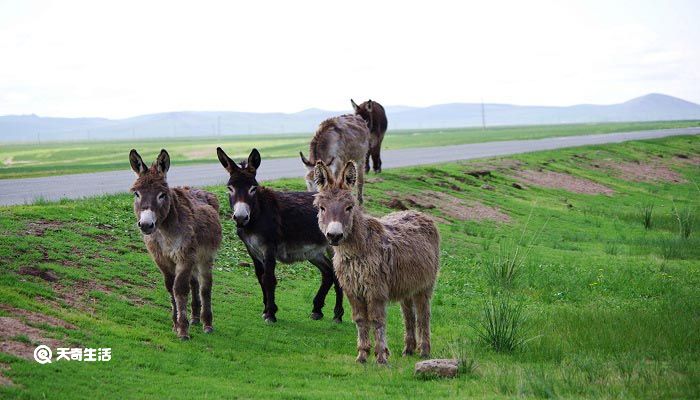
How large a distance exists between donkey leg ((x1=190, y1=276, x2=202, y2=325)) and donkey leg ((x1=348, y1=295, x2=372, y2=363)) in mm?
3067

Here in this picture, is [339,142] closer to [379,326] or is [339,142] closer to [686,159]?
[379,326]

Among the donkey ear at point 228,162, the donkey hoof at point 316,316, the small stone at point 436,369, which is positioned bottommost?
the donkey hoof at point 316,316

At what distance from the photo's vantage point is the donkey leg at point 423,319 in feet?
36.9

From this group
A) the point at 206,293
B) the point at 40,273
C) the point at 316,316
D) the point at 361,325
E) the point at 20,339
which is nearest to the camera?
the point at 20,339

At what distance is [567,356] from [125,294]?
6919 millimetres

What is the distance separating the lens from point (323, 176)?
1054 cm

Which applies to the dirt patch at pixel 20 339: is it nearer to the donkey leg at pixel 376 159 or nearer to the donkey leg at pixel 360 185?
the donkey leg at pixel 360 185

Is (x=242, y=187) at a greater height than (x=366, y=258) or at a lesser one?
greater

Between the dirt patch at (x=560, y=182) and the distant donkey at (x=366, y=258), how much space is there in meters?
24.9

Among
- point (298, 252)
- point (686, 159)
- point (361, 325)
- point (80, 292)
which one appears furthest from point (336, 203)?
point (686, 159)

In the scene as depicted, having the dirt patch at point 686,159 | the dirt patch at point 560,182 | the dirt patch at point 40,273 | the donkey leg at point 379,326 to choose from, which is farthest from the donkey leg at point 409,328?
the dirt patch at point 686,159

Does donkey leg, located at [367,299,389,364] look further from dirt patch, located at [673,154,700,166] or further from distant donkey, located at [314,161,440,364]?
dirt patch, located at [673,154,700,166]

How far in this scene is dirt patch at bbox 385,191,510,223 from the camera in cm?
2443

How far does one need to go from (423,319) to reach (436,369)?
56.6 inches
